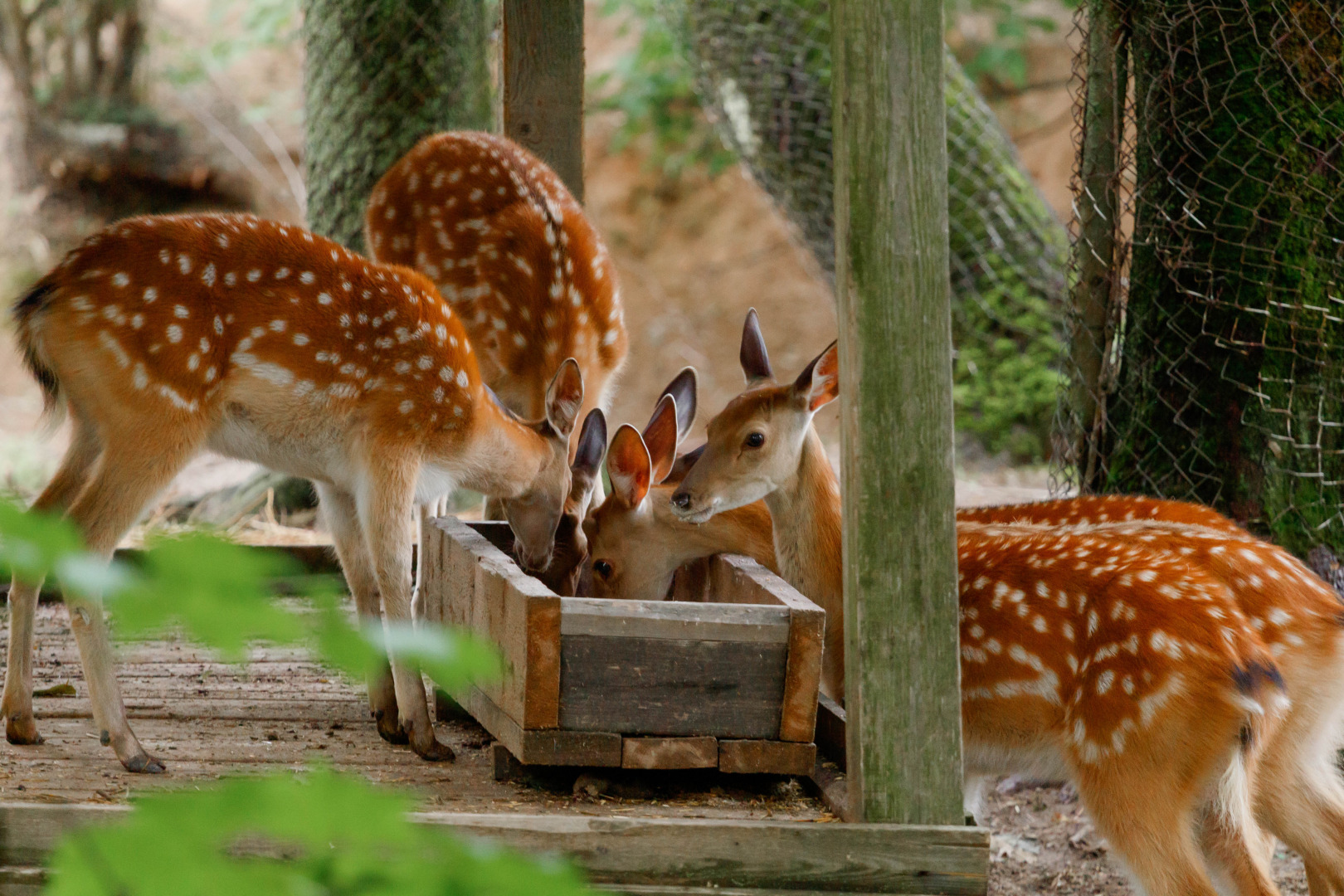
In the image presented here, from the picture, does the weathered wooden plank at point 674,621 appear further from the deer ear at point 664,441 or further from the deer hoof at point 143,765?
the deer ear at point 664,441

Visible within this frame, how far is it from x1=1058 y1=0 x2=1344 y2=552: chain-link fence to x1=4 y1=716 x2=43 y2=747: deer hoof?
3.45 m

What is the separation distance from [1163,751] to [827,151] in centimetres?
582

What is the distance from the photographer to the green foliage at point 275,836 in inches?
30.2

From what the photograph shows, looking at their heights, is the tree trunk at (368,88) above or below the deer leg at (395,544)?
above

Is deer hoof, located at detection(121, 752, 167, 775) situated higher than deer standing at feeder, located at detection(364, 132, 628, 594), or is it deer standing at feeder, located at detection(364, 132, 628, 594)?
deer standing at feeder, located at detection(364, 132, 628, 594)

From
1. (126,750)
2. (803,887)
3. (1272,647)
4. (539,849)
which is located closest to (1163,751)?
(1272,647)

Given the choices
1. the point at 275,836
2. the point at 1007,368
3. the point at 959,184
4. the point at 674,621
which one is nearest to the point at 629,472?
the point at 674,621

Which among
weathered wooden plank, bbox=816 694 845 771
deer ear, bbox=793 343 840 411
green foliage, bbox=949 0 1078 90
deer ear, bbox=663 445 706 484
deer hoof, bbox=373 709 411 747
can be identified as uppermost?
green foliage, bbox=949 0 1078 90

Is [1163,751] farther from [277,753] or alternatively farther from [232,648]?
[232,648]

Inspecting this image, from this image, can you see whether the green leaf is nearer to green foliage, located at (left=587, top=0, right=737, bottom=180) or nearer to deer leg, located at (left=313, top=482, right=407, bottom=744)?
deer leg, located at (left=313, top=482, right=407, bottom=744)

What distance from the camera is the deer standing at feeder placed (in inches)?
190

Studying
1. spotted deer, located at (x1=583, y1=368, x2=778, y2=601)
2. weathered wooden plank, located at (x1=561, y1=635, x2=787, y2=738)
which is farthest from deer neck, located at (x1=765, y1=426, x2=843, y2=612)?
weathered wooden plank, located at (x1=561, y1=635, x2=787, y2=738)

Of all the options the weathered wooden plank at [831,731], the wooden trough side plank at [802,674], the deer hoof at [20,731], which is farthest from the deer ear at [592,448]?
the deer hoof at [20,731]

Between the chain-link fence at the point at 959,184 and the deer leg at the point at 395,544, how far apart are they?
484 centimetres
